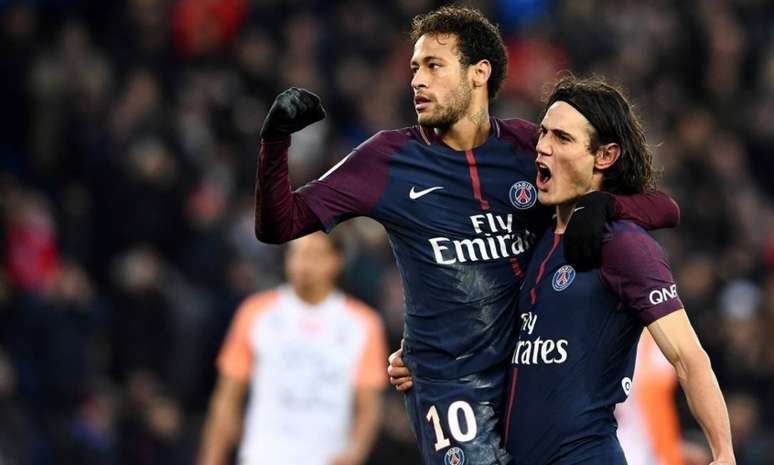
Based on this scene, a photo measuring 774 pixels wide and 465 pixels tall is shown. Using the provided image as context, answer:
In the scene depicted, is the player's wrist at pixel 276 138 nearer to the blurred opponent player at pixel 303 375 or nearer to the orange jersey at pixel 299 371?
the blurred opponent player at pixel 303 375

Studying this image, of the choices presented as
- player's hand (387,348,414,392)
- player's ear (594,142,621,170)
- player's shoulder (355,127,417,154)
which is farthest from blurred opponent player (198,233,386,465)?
player's ear (594,142,621,170)

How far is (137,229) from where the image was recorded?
12250 millimetres

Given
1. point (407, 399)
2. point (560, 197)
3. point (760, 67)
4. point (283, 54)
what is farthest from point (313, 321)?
point (760, 67)

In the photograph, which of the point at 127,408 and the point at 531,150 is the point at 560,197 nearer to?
the point at 531,150

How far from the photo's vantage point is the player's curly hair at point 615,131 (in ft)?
19.4

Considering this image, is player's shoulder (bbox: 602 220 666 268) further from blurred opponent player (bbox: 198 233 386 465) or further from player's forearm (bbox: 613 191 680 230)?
blurred opponent player (bbox: 198 233 386 465)

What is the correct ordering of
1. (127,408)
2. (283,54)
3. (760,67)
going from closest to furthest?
(127,408) < (283,54) < (760,67)

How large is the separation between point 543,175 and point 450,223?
397 mm

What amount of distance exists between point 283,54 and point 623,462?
9.28 meters

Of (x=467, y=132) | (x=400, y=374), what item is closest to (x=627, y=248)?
(x=467, y=132)

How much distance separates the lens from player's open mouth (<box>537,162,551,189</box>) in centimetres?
593

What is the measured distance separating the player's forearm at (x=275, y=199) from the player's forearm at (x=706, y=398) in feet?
4.81

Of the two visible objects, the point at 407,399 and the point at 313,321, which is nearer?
the point at 407,399

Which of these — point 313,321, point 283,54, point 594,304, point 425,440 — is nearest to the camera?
point 594,304
